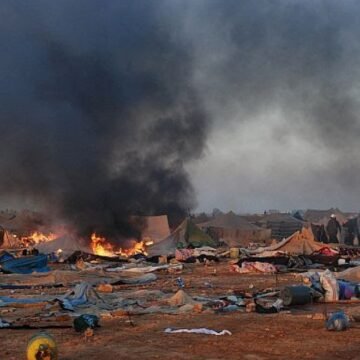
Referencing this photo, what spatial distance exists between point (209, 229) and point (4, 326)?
153ft

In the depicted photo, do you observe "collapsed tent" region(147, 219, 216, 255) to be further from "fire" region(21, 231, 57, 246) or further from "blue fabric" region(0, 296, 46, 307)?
"blue fabric" region(0, 296, 46, 307)

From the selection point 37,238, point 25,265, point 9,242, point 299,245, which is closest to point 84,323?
point 25,265

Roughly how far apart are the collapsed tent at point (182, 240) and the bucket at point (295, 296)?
85.4ft

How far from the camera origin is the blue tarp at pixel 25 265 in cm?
2711

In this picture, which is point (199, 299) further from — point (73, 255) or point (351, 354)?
point (73, 255)

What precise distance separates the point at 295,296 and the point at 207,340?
17.0 ft

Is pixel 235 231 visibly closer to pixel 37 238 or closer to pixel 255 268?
pixel 37 238

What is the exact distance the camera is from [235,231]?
190 feet

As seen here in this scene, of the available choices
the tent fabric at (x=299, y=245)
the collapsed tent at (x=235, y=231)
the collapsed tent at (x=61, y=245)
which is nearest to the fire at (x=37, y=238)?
the collapsed tent at (x=61, y=245)

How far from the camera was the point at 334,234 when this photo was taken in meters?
50.9

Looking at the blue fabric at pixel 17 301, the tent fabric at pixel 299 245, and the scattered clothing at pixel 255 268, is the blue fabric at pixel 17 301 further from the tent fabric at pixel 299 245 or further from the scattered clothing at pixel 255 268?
the tent fabric at pixel 299 245

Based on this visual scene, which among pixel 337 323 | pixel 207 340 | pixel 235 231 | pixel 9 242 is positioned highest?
pixel 235 231

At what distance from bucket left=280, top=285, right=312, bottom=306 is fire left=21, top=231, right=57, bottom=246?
30881 millimetres

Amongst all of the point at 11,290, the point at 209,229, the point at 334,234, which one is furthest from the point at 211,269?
the point at 209,229
